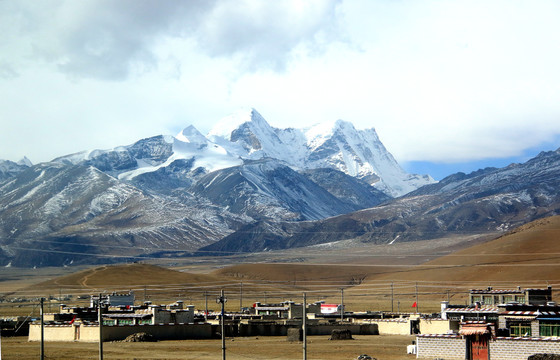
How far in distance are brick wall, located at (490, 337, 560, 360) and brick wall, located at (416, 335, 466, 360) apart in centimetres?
282

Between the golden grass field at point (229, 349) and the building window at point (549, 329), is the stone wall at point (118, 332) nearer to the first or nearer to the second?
the golden grass field at point (229, 349)

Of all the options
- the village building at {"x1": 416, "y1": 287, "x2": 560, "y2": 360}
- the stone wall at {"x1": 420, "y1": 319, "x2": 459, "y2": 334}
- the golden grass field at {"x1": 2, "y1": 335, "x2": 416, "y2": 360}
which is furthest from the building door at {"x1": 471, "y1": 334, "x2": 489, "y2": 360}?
the stone wall at {"x1": 420, "y1": 319, "x2": 459, "y2": 334}

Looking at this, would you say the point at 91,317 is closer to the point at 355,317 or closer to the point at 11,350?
the point at 11,350

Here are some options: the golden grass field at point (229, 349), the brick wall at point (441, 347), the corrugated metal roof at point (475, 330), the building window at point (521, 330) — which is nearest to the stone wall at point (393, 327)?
the golden grass field at point (229, 349)

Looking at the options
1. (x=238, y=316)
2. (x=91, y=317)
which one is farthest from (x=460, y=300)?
(x=91, y=317)

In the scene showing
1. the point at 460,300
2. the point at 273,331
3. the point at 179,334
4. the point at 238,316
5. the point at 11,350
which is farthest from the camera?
the point at 460,300

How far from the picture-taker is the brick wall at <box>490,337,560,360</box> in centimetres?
6116

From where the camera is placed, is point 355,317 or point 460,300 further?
point 460,300

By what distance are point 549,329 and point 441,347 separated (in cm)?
846

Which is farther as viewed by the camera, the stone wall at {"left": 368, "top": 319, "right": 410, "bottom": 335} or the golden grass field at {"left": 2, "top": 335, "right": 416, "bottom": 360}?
the stone wall at {"left": 368, "top": 319, "right": 410, "bottom": 335}

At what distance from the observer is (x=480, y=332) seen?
213ft

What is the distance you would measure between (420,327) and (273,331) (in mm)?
18431

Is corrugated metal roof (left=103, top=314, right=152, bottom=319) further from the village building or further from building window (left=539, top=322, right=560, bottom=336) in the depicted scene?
building window (left=539, top=322, right=560, bottom=336)

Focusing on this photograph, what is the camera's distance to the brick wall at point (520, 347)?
201 ft
